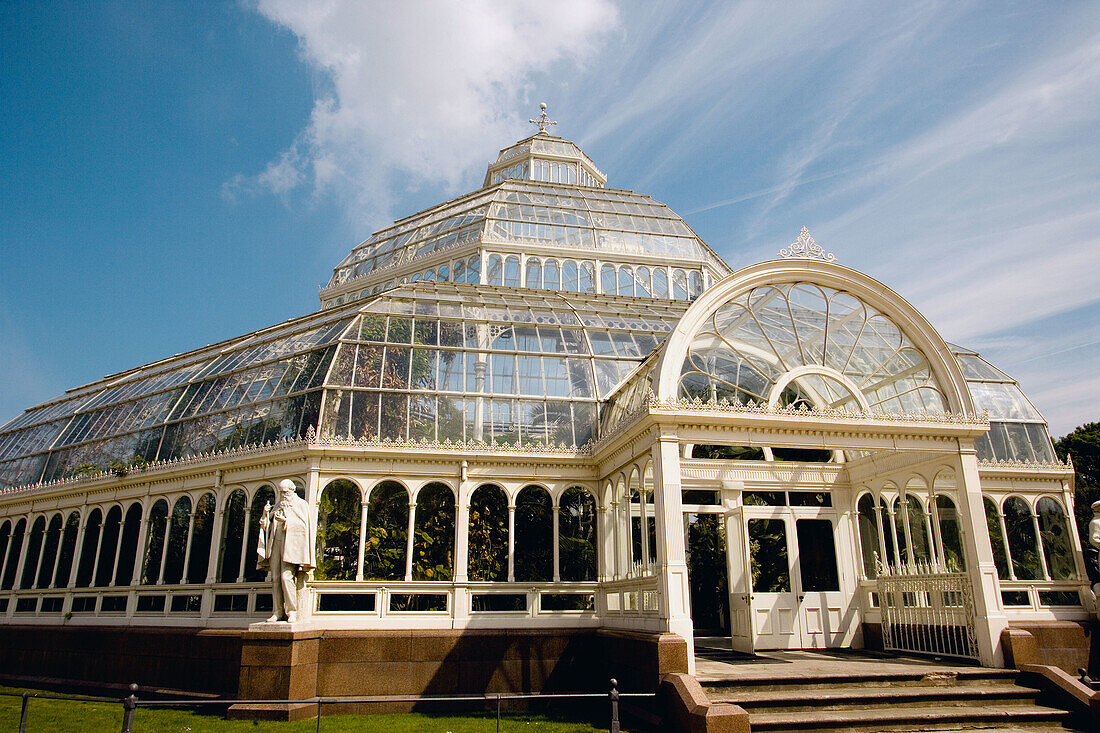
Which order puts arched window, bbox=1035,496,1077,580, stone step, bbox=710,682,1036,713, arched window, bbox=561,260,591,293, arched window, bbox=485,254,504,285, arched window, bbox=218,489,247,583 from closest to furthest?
stone step, bbox=710,682,1036,713 < arched window, bbox=218,489,247,583 < arched window, bbox=1035,496,1077,580 < arched window, bbox=485,254,504,285 < arched window, bbox=561,260,591,293

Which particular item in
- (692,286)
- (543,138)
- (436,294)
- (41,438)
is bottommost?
(41,438)

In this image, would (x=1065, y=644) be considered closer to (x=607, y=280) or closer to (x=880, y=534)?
(x=880, y=534)

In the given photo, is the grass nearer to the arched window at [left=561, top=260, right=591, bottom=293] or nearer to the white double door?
the white double door

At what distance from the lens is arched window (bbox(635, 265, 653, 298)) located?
26109mm

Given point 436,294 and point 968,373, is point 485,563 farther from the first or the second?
point 968,373

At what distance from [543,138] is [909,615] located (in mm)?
28270

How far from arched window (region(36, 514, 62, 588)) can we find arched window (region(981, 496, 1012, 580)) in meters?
25.7

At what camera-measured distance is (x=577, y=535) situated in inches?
644

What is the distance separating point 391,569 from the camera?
1538cm

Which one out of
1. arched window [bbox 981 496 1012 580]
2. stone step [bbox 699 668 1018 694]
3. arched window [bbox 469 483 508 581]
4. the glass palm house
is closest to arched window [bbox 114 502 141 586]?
the glass palm house

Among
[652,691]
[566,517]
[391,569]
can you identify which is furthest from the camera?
[566,517]

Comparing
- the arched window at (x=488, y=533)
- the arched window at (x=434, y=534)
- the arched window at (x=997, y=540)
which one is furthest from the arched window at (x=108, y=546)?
the arched window at (x=997, y=540)

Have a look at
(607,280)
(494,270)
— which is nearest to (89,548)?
(494,270)

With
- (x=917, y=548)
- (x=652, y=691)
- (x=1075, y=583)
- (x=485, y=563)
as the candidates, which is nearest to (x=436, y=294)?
(x=485, y=563)
